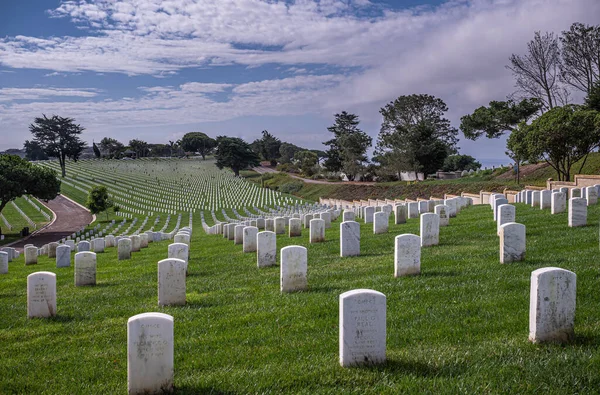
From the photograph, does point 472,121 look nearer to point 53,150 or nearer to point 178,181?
point 178,181

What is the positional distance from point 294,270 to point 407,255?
6.83 feet

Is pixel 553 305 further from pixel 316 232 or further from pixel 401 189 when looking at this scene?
pixel 401 189

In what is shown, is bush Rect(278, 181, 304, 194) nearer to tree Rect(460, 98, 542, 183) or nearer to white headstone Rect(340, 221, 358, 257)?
tree Rect(460, 98, 542, 183)

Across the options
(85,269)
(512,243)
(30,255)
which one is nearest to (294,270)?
(512,243)

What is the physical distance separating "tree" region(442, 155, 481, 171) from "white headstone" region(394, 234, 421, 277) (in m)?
64.9

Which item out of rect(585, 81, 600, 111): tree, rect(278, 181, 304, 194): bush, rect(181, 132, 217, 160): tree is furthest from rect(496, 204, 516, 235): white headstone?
rect(181, 132, 217, 160): tree

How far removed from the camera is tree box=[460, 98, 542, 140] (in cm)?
4478

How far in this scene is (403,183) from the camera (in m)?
56.1

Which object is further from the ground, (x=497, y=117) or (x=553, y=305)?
(x=497, y=117)

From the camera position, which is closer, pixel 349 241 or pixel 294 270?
pixel 294 270

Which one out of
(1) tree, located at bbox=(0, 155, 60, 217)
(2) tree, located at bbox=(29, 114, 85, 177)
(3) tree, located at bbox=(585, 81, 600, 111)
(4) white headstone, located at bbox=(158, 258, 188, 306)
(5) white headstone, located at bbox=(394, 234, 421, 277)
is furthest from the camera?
(2) tree, located at bbox=(29, 114, 85, 177)

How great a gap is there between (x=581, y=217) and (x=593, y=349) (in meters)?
8.49

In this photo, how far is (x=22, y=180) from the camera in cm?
4300

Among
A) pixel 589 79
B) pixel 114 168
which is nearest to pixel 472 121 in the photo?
pixel 589 79
